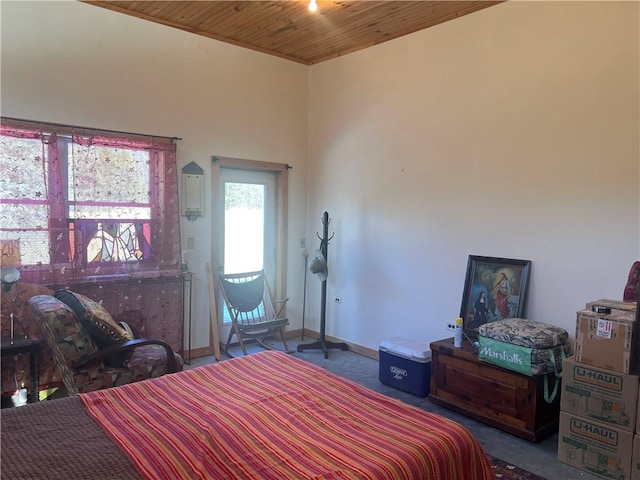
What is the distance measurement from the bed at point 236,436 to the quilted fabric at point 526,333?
1.40 metres

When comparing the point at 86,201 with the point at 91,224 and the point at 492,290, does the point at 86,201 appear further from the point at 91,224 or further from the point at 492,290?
the point at 492,290

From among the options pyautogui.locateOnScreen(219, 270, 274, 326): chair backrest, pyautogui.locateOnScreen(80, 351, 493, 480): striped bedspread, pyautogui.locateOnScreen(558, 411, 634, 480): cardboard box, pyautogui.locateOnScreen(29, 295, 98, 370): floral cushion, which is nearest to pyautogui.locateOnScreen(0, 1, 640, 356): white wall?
pyautogui.locateOnScreen(219, 270, 274, 326): chair backrest

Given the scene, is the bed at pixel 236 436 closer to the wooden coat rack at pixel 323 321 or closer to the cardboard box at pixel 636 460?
the cardboard box at pixel 636 460

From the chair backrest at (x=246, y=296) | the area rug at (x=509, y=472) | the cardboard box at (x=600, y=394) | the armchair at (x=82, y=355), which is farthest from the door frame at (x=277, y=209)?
the cardboard box at (x=600, y=394)

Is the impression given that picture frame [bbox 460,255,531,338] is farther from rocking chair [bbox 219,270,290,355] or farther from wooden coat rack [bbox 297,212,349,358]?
rocking chair [bbox 219,270,290,355]

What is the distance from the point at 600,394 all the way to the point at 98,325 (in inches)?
119

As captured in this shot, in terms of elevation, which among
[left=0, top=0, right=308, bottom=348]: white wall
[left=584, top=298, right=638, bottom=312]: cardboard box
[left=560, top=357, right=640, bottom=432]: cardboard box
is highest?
[left=0, top=0, right=308, bottom=348]: white wall

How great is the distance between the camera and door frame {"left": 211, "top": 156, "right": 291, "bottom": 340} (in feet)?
15.3

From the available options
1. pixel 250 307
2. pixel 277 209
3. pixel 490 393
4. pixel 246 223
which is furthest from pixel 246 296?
pixel 490 393

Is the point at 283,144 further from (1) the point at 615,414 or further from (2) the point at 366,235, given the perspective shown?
(1) the point at 615,414

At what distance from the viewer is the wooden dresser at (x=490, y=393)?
2.97 m

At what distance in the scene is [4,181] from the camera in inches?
134

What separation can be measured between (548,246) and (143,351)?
3011mm

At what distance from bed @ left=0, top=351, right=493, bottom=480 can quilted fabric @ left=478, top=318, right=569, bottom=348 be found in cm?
140
